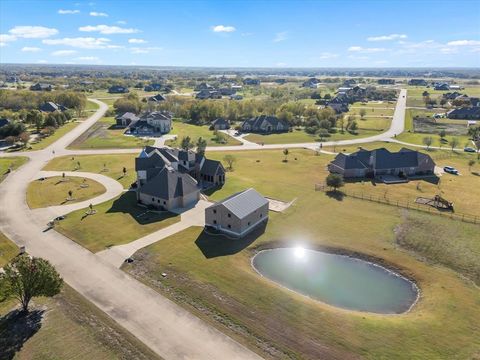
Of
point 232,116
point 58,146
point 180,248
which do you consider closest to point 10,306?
point 180,248

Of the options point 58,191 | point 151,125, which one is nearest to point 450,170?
point 58,191

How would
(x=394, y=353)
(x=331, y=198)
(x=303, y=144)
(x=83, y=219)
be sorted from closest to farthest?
(x=394, y=353)
(x=83, y=219)
(x=331, y=198)
(x=303, y=144)

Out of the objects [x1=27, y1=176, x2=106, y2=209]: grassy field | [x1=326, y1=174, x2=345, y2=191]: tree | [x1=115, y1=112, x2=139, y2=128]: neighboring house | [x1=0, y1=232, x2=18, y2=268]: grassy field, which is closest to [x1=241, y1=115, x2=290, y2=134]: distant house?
[x1=115, y1=112, x2=139, y2=128]: neighboring house

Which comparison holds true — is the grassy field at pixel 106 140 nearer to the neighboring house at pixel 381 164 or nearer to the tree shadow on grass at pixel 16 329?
the neighboring house at pixel 381 164

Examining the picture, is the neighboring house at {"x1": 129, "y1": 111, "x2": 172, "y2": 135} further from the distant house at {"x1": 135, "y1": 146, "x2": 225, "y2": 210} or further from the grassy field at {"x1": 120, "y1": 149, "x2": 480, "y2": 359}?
the grassy field at {"x1": 120, "y1": 149, "x2": 480, "y2": 359}

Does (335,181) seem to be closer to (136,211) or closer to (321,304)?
(321,304)

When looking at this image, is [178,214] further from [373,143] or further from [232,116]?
[232,116]
